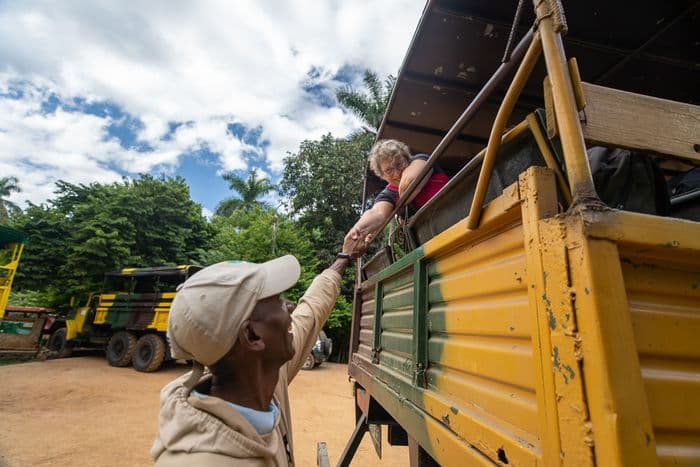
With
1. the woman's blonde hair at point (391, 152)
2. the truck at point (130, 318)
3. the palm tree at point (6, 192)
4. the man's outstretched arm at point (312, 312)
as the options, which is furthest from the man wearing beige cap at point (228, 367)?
the palm tree at point (6, 192)

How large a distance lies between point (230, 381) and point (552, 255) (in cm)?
106

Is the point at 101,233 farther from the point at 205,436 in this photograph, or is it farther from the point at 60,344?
the point at 205,436

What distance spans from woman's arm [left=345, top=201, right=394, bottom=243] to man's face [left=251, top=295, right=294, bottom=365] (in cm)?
112

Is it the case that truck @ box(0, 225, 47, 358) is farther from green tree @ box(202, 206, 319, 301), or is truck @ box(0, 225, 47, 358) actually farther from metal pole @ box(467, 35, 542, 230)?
metal pole @ box(467, 35, 542, 230)

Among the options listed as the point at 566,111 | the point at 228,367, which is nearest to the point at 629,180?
the point at 566,111

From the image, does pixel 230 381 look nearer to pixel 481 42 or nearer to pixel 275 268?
pixel 275 268

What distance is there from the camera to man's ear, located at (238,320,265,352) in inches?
45.9

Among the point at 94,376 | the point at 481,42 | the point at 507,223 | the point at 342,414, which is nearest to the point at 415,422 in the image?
the point at 507,223

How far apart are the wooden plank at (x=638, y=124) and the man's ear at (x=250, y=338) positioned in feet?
3.74

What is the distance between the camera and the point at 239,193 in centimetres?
2206

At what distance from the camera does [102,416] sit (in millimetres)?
5910

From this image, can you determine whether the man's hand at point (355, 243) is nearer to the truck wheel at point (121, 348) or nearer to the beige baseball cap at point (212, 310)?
the beige baseball cap at point (212, 310)

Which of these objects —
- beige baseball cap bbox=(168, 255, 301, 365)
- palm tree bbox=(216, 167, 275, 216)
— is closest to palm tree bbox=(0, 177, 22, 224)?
palm tree bbox=(216, 167, 275, 216)

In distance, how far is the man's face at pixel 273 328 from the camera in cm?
125
